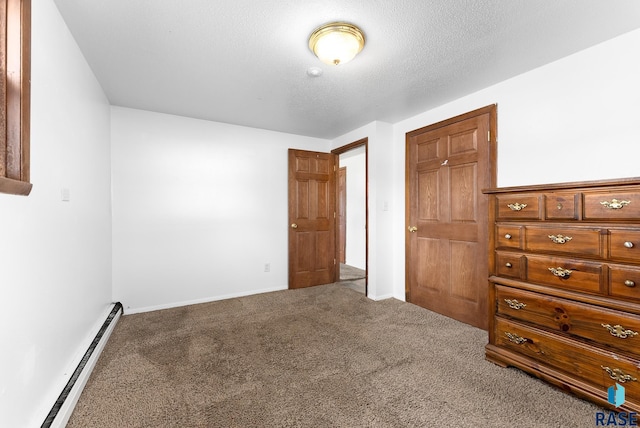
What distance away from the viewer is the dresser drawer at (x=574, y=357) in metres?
1.46

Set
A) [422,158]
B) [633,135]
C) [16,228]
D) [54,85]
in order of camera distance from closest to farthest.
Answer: [16,228] < [54,85] < [633,135] < [422,158]

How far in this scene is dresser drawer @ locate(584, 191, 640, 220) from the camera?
1469 mm

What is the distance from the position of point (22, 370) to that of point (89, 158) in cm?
173

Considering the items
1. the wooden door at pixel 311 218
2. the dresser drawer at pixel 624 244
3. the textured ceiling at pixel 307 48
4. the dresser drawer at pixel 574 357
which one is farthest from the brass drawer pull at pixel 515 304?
the wooden door at pixel 311 218

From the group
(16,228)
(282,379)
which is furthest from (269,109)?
(282,379)

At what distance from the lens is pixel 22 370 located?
1.23 meters

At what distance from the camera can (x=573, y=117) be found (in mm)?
2105

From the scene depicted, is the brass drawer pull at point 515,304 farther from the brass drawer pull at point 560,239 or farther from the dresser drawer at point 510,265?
the brass drawer pull at point 560,239

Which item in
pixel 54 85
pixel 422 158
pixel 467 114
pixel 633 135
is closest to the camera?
pixel 54 85

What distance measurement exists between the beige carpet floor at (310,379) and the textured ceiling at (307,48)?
2.38 metres

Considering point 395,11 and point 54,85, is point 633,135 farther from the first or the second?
point 54,85

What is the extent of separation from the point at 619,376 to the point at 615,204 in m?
0.95

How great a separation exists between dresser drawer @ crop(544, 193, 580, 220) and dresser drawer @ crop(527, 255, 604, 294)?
0.90ft

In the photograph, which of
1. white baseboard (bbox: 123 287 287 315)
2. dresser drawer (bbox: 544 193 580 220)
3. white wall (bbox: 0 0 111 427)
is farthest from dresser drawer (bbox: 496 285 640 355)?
white baseboard (bbox: 123 287 287 315)
